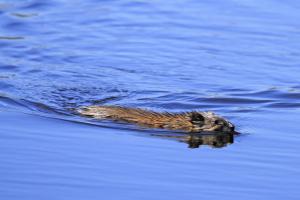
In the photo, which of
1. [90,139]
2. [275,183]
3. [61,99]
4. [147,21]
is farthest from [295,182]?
[147,21]

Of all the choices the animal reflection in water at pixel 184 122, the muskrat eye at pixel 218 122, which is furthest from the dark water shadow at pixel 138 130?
the muskrat eye at pixel 218 122

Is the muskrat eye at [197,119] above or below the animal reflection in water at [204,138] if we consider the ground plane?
above

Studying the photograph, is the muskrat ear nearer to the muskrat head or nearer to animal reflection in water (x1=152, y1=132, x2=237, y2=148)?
the muskrat head

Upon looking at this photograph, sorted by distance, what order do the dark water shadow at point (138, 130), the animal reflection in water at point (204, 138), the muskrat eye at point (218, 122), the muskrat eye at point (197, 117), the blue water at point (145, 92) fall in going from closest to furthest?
the blue water at point (145, 92)
the animal reflection in water at point (204, 138)
the dark water shadow at point (138, 130)
the muskrat eye at point (218, 122)
the muskrat eye at point (197, 117)

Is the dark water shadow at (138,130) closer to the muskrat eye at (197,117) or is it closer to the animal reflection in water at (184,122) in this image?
the animal reflection in water at (184,122)

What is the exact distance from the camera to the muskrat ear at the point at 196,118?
11750 millimetres

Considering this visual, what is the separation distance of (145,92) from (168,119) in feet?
6.69

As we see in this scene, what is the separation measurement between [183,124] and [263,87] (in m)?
2.65

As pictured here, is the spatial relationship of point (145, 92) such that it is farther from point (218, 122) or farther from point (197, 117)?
point (218, 122)

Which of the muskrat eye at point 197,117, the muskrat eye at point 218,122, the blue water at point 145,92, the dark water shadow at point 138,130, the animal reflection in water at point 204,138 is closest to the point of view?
the blue water at point 145,92

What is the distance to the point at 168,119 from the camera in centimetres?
1203

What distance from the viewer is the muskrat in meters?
11.6

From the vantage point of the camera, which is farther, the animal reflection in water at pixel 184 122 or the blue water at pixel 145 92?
the animal reflection in water at pixel 184 122

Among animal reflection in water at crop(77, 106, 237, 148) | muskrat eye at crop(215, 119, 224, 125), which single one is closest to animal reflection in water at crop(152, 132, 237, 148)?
animal reflection in water at crop(77, 106, 237, 148)
